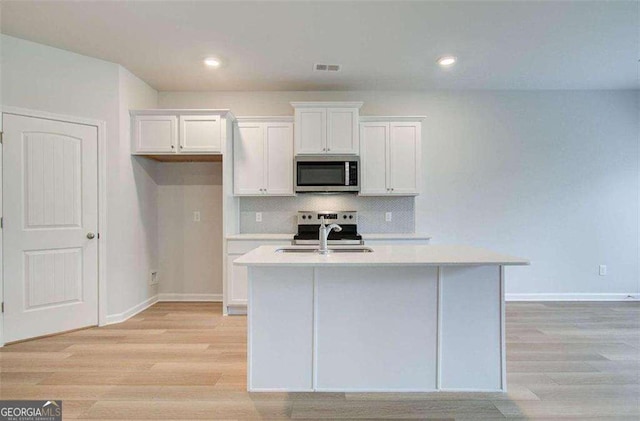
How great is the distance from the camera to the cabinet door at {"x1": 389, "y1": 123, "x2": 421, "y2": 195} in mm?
3779

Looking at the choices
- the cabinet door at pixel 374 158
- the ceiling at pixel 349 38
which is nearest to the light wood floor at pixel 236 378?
the cabinet door at pixel 374 158

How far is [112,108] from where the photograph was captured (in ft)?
10.9

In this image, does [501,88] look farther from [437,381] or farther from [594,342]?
[437,381]

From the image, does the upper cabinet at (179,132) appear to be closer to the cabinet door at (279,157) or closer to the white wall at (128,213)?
the white wall at (128,213)

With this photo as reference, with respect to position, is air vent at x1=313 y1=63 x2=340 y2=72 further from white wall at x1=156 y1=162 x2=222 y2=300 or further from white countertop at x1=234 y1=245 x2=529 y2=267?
white countertop at x1=234 y1=245 x2=529 y2=267

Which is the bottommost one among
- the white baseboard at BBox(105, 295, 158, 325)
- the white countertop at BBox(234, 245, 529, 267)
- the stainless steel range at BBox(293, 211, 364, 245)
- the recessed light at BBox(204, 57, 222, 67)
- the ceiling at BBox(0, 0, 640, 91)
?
the white baseboard at BBox(105, 295, 158, 325)

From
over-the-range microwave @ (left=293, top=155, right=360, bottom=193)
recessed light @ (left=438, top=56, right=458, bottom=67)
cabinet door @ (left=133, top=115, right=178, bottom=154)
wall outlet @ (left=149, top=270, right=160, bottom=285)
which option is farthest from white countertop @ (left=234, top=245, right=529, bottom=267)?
wall outlet @ (left=149, top=270, right=160, bottom=285)

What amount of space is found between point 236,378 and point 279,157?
2.39 m

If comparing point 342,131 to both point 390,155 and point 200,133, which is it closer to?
point 390,155

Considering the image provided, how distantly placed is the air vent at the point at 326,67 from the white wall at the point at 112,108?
80.5 inches

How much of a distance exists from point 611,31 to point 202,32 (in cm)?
344

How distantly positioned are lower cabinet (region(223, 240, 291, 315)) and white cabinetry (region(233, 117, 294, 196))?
0.62m

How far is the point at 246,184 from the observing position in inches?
150

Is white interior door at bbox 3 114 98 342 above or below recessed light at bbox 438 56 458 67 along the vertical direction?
below
